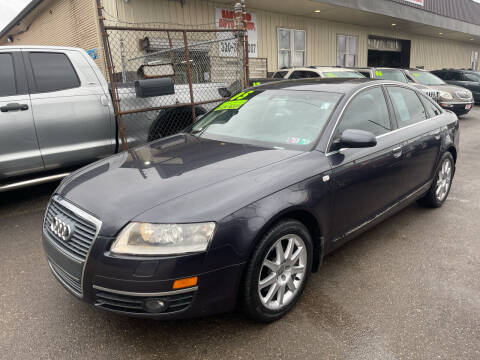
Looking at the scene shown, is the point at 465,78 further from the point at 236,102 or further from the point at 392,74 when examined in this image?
the point at 236,102

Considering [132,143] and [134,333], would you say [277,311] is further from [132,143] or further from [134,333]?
[132,143]

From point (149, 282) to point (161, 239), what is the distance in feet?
0.76

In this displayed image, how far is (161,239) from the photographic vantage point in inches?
77.3

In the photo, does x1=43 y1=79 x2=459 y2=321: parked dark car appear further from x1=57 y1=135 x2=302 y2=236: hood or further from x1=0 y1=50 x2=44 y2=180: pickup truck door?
x1=0 y1=50 x2=44 y2=180: pickup truck door

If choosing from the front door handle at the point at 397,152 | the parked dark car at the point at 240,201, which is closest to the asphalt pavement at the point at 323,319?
the parked dark car at the point at 240,201

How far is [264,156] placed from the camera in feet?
8.64

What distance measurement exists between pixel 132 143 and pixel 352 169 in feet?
10.8

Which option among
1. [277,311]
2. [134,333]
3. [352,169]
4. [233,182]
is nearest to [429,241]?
[352,169]

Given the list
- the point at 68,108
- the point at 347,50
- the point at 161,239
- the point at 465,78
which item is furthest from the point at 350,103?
the point at 465,78

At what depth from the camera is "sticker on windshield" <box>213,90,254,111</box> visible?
3582 mm

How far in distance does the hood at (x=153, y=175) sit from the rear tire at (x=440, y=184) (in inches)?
93.6

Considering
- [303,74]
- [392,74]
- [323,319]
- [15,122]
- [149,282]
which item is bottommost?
[323,319]

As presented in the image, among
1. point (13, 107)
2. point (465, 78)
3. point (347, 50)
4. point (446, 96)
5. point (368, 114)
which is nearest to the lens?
point (368, 114)

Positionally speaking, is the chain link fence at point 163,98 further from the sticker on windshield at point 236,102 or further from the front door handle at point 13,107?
the sticker on windshield at point 236,102
